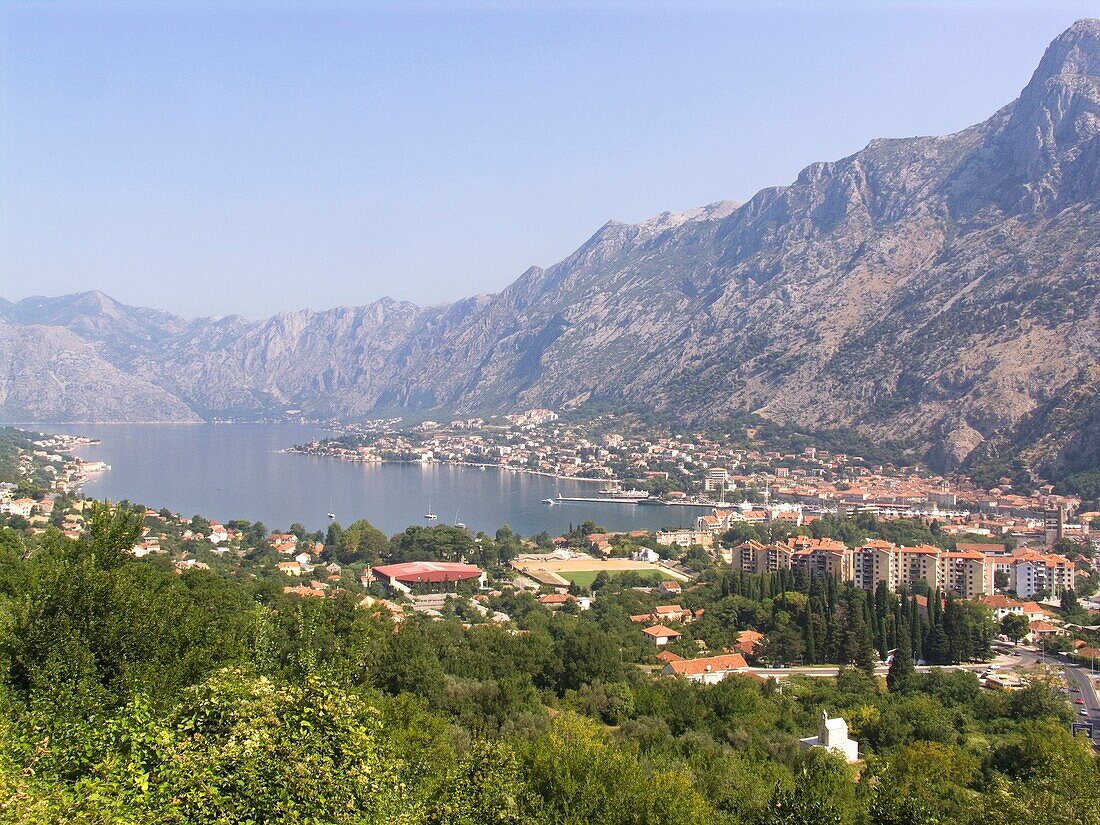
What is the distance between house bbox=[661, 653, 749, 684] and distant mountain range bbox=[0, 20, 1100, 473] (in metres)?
32.4

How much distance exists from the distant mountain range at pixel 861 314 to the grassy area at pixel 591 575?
2500 cm

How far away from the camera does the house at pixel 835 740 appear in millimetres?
11758

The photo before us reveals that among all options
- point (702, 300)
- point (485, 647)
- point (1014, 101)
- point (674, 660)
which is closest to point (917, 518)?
point (674, 660)

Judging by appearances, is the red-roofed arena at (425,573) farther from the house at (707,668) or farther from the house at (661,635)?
the house at (707,668)

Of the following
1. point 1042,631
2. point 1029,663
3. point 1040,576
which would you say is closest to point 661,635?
point 1029,663

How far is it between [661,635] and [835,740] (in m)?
7.68

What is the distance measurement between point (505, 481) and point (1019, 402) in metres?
29.6

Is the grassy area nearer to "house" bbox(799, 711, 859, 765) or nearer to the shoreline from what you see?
"house" bbox(799, 711, 859, 765)

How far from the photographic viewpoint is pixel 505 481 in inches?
2363

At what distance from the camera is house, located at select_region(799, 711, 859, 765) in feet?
38.6

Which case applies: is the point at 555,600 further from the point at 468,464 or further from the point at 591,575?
the point at 468,464

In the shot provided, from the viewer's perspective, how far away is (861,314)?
70.1 m

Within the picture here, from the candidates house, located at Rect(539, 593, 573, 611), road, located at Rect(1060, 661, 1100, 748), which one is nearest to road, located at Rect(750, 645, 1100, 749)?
road, located at Rect(1060, 661, 1100, 748)


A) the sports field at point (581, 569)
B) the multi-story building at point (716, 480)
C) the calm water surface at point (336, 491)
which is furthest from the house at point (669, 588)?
the multi-story building at point (716, 480)
